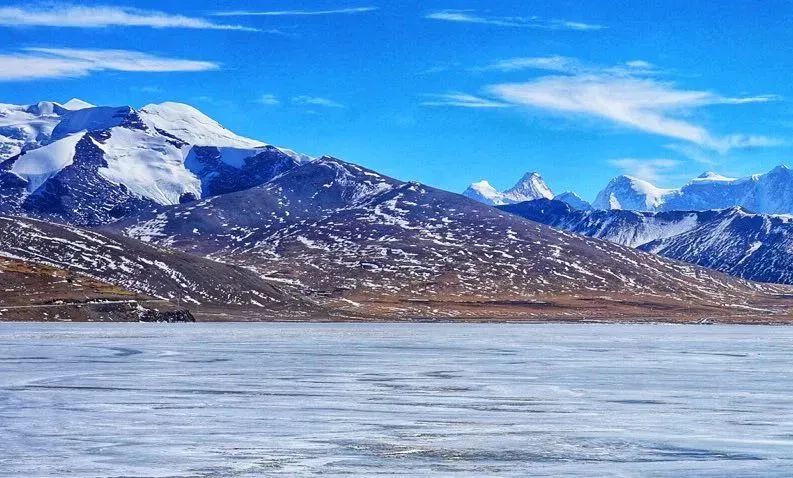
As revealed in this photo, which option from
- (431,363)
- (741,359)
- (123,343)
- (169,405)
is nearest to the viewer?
(169,405)

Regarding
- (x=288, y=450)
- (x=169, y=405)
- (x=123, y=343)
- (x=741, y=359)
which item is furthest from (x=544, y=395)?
(x=123, y=343)

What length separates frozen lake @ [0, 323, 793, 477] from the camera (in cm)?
3039

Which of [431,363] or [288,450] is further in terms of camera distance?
[431,363]

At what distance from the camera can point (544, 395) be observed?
165 feet

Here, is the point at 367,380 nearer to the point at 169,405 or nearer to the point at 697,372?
the point at 169,405

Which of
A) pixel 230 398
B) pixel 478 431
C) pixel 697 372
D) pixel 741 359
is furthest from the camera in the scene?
pixel 741 359

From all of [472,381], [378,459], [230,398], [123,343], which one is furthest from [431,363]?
[378,459]

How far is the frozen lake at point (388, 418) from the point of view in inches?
1196

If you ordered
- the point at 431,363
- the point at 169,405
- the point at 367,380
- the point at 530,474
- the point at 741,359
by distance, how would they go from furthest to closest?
1. the point at 741,359
2. the point at 431,363
3. the point at 367,380
4. the point at 169,405
5. the point at 530,474

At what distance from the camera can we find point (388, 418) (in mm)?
40594

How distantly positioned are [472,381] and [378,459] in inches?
1071

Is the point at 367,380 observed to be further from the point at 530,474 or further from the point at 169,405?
the point at 530,474

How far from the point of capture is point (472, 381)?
2285 inches

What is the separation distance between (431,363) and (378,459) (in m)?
42.9
